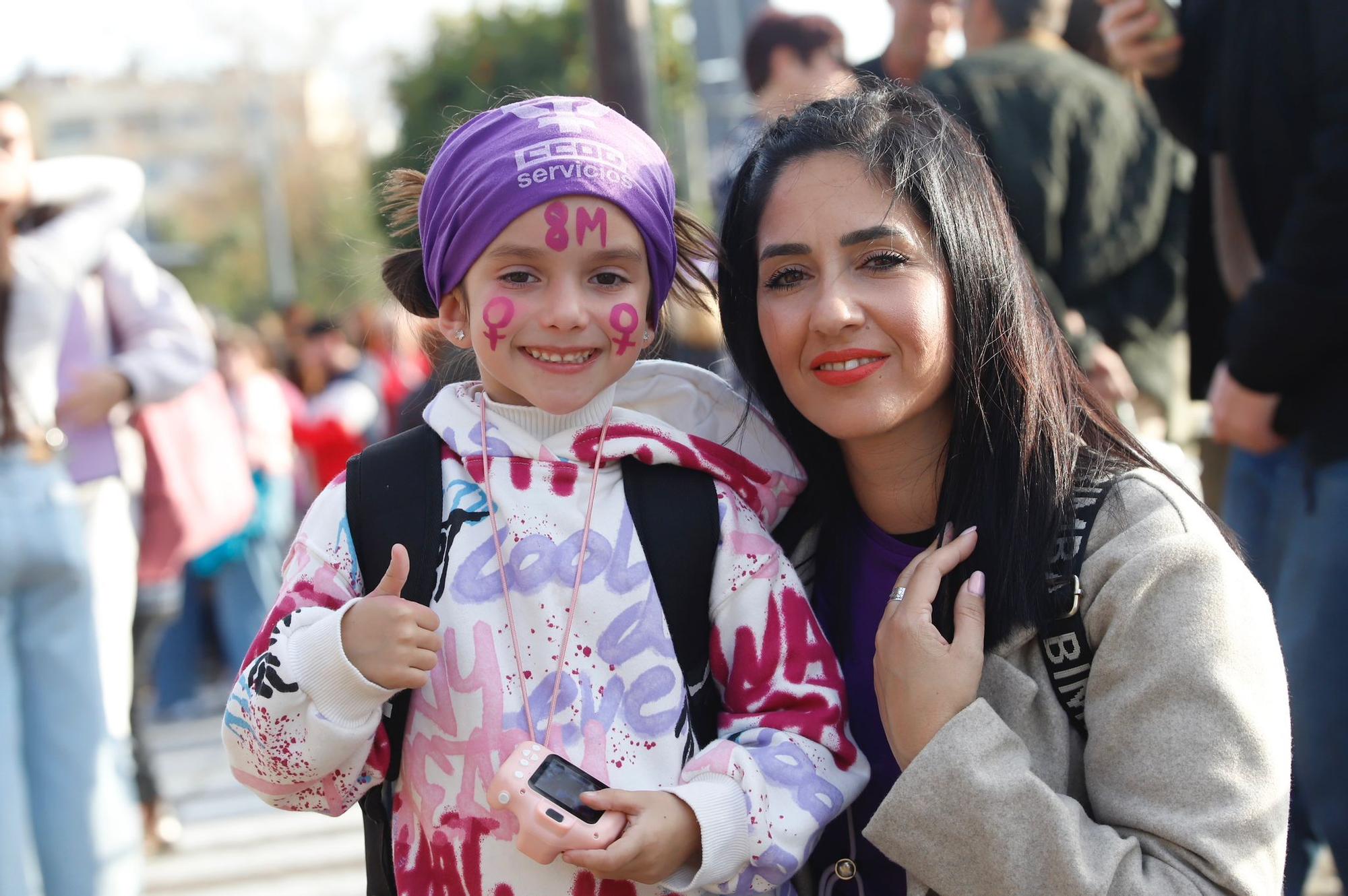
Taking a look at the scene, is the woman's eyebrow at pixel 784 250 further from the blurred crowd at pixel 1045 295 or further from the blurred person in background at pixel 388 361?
the blurred person in background at pixel 388 361

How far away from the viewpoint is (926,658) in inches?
70.4

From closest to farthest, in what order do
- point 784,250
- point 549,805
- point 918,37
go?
point 549,805 < point 784,250 < point 918,37

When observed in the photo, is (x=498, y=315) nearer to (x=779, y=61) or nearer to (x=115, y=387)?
(x=115, y=387)

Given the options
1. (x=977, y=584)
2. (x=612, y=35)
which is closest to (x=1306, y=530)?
(x=977, y=584)

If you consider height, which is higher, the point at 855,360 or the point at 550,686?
the point at 855,360

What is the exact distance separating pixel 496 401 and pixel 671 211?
37 cm

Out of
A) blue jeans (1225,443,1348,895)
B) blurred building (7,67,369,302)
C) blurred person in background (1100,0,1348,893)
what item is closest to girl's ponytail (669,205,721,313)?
blurred person in background (1100,0,1348,893)

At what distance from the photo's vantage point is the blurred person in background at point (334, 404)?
8.55 metres

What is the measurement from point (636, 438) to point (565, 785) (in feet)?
1.64

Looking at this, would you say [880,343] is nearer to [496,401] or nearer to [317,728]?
[496,401]

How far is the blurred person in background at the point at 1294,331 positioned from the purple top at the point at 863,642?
1029 millimetres

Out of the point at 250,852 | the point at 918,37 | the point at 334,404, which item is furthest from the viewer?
the point at 334,404

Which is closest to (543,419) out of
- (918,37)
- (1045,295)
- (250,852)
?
(1045,295)

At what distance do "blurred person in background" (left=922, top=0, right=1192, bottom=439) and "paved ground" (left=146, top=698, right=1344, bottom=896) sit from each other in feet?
5.23
